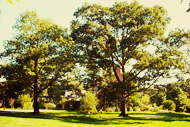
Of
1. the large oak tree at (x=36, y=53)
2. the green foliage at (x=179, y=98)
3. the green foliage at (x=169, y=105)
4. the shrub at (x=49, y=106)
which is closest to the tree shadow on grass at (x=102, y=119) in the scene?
the large oak tree at (x=36, y=53)

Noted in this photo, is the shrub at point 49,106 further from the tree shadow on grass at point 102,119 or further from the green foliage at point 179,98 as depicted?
the green foliage at point 179,98

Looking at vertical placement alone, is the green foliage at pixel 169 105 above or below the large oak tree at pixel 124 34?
below

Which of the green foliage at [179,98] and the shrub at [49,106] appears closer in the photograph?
the green foliage at [179,98]

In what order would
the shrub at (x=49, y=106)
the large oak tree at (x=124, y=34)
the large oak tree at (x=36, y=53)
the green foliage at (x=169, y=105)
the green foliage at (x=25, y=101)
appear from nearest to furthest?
the large oak tree at (x=124, y=34)
the large oak tree at (x=36, y=53)
the green foliage at (x=25, y=101)
the green foliage at (x=169, y=105)
the shrub at (x=49, y=106)

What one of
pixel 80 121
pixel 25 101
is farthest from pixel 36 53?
pixel 25 101

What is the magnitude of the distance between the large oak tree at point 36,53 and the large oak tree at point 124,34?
3034 millimetres

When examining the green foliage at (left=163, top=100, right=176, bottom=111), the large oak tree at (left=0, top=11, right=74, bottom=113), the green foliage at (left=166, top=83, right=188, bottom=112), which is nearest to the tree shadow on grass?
the large oak tree at (left=0, top=11, right=74, bottom=113)

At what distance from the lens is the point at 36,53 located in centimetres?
2309

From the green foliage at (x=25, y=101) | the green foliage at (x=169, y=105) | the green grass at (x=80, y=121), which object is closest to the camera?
the green grass at (x=80, y=121)

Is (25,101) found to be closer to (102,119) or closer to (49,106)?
(49,106)

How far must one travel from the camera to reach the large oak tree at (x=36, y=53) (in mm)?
23688

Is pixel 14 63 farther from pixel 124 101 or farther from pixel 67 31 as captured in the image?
pixel 124 101

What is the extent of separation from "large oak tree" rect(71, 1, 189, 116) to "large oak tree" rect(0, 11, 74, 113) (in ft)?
9.96

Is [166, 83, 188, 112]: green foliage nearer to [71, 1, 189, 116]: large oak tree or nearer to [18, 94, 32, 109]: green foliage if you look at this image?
[71, 1, 189, 116]: large oak tree
